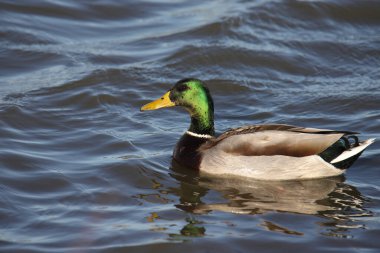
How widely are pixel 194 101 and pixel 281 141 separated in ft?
3.84

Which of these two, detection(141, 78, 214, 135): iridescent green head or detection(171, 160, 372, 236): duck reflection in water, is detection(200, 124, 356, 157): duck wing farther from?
detection(141, 78, 214, 135): iridescent green head

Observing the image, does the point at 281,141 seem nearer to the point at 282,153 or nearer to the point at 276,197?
the point at 282,153

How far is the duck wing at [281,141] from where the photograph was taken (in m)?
8.18

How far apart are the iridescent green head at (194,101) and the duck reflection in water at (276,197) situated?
0.58 meters

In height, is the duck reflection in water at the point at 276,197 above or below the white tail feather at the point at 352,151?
below

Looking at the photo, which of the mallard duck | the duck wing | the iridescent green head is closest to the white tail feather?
the mallard duck

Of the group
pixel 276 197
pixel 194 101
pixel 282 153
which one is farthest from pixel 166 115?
pixel 276 197

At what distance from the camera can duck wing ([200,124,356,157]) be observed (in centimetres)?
818

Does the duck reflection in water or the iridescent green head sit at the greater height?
the iridescent green head

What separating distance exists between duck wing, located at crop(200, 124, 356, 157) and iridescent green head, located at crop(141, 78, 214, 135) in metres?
0.67

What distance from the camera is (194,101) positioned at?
8898 mm

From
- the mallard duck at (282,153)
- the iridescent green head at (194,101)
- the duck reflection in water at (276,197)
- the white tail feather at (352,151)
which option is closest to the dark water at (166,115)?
the duck reflection in water at (276,197)

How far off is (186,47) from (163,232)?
18.7 feet

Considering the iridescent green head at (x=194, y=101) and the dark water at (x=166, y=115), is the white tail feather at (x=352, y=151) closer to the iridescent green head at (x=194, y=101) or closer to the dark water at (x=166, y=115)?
the dark water at (x=166, y=115)
